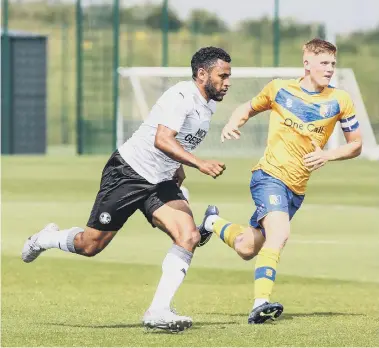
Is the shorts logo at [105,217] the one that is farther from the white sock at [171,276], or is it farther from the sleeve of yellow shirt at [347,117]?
the sleeve of yellow shirt at [347,117]

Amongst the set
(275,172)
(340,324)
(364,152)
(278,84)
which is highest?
(278,84)

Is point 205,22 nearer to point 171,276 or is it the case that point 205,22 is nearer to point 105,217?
point 105,217

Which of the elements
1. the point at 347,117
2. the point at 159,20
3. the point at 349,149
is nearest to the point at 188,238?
the point at 349,149

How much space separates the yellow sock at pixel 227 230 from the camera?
11.0 meters

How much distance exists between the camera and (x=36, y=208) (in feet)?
70.7

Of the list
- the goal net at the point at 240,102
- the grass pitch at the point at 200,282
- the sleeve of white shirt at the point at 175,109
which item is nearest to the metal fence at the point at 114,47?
the goal net at the point at 240,102

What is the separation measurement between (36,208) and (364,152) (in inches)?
608

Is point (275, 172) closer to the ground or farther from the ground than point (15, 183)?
farther from the ground

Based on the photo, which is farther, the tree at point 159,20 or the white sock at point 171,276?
the tree at point 159,20

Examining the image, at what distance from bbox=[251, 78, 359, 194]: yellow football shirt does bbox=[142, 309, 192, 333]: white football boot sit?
5.51ft

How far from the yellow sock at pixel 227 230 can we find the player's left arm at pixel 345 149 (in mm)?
1105

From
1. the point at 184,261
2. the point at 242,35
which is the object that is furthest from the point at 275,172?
the point at 242,35

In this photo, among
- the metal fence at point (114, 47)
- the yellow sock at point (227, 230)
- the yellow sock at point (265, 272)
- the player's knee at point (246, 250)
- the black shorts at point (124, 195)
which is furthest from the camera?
the metal fence at point (114, 47)

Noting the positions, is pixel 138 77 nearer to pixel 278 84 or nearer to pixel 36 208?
pixel 36 208
